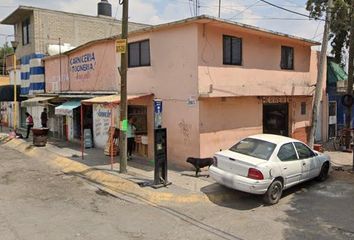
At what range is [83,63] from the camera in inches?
805

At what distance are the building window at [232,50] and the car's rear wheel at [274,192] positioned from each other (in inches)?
217

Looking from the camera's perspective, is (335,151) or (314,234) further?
(335,151)

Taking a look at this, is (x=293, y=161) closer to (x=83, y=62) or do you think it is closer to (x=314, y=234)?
(x=314, y=234)

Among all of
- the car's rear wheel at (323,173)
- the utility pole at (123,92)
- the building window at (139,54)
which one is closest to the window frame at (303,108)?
the car's rear wheel at (323,173)

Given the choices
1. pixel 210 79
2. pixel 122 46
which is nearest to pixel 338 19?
pixel 210 79

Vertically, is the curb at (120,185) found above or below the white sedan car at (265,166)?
below

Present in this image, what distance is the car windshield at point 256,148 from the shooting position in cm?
1041

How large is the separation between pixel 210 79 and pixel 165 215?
580cm

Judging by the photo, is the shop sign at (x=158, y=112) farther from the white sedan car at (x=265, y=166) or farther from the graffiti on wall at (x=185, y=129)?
the white sedan car at (x=265, y=166)

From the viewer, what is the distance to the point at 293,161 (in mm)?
10867

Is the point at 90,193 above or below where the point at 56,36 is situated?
below

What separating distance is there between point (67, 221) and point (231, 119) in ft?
25.7

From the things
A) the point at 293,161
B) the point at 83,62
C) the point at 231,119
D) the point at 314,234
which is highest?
the point at 83,62

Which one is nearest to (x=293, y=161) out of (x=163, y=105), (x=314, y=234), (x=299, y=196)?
(x=299, y=196)
